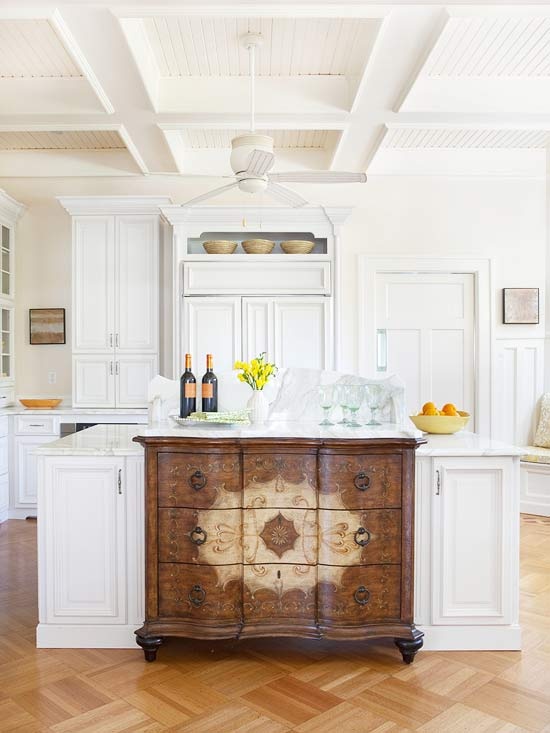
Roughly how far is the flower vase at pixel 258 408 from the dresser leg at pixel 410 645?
41.5 inches

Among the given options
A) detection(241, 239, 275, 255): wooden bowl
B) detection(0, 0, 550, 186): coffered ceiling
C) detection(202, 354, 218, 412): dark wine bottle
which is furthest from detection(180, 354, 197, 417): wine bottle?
detection(241, 239, 275, 255): wooden bowl

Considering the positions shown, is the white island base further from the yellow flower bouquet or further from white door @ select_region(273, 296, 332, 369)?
white door @ select_region(273, 296, 332, 369)

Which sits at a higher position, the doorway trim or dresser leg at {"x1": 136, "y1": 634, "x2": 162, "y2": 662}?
the doorway trim

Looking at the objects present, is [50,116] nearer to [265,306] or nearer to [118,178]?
[118,178]

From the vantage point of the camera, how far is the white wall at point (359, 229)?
5.89 m

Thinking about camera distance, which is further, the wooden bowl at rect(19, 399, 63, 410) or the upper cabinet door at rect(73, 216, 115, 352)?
the wooden bowl at rect(19, 399, 63, 410)

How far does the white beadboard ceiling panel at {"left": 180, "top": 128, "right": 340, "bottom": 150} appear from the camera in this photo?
534 cm

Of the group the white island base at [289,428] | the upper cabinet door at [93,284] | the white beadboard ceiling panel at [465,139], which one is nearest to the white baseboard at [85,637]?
the white island base at [289,428]

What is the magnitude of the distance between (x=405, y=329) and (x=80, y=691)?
428cm

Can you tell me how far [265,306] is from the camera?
17.5 ft

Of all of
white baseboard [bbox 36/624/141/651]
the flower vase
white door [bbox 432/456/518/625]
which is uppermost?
the flower vase

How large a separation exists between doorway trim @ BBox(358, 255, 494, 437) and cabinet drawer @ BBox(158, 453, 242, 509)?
3400 mm

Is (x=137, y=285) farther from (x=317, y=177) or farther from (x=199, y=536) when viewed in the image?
(x=199, y=536)

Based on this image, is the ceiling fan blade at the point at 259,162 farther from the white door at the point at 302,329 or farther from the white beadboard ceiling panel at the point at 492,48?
the white door at the point at 302,329
